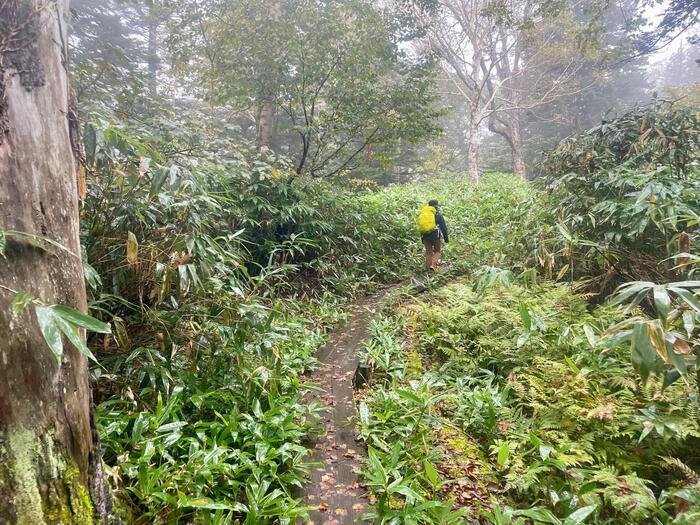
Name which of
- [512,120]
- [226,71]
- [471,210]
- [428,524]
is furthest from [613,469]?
[512,120]

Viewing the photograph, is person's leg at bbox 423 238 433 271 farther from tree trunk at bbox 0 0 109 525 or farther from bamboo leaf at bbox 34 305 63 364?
bamboo leaf at bbox 34 305 63 364

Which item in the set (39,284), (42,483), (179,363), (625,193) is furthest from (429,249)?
(42,483)

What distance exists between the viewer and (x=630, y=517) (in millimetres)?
2402

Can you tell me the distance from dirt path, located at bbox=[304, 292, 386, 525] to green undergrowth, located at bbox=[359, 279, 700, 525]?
0.54 ft

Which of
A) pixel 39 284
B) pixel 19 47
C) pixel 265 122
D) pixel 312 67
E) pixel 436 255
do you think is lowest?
pixel 436 255

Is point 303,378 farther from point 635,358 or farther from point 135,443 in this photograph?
point 635,358

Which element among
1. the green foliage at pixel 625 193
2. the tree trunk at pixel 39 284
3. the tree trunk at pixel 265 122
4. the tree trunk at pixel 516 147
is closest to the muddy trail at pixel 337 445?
the tree trunk at pixel 39 284

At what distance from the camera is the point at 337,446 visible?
3.34 m

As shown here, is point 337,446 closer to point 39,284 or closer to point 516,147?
point 39,284

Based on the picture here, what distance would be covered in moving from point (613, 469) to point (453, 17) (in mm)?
19556

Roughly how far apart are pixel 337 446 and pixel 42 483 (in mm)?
2196

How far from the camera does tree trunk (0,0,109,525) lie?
4.94ft

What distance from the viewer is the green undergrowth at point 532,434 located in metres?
2.53

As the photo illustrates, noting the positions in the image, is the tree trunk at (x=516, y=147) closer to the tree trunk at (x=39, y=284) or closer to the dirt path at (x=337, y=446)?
the dirt path at (x=337, y=446)
